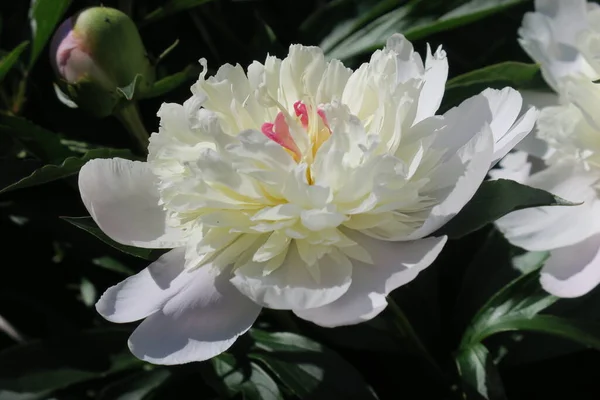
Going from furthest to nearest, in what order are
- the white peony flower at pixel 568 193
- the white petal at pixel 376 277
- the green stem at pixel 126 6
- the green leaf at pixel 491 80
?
the green stem at pixel 126 6, the green leaf at pixel 491 80, the white peony flower at pixel 568 193, the white petal at pixel 376 277

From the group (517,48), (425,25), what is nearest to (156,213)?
(425,25)

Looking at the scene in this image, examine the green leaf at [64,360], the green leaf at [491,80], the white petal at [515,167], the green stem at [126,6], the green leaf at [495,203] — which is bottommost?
the white petal at [515,167]

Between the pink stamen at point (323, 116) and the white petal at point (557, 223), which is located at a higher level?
the pink stamen at point (323, 116)

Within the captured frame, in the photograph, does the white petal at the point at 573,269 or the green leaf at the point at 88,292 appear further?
the green leaf at the point at 88,292

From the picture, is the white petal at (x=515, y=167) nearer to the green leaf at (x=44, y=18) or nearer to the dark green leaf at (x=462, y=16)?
the dark green leaf at (x=462, y=16)

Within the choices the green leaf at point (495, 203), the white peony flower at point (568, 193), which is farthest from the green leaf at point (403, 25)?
the green leaf at point (495, 203)

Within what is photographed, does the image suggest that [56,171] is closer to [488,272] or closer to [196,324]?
[196,324]

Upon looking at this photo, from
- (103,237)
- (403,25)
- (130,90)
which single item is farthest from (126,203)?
(403,25)
